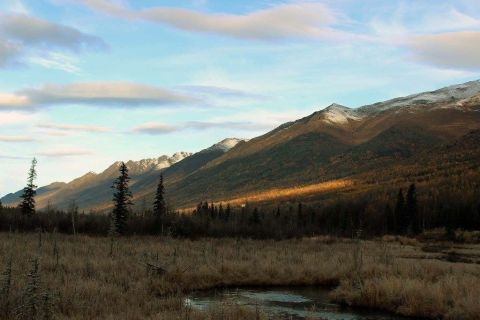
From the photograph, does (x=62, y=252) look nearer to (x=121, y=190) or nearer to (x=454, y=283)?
(x=454, y=283)

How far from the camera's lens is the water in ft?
63.0

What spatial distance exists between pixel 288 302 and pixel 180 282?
5.34 m

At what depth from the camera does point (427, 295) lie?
20.6 meters

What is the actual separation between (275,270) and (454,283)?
1004 centimetres

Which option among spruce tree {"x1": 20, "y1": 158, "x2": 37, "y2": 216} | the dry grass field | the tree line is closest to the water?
the dry grass field

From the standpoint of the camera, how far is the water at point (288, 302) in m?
19.2

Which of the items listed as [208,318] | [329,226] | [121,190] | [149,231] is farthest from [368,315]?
[329,226]

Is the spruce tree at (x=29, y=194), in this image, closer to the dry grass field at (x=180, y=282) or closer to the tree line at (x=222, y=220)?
the tree line at (x=222, y=220)

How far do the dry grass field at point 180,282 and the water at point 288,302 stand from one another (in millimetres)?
918

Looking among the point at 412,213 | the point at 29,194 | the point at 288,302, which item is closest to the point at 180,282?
the point at 288,302

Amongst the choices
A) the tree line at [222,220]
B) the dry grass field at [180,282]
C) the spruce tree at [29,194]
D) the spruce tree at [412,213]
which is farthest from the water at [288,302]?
the spruce tree at [412,213]

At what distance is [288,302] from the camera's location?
72.9 ft

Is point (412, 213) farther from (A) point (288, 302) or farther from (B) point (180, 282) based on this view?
(A) point (288, 302)

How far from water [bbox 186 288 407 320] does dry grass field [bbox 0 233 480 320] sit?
36.1 inches
